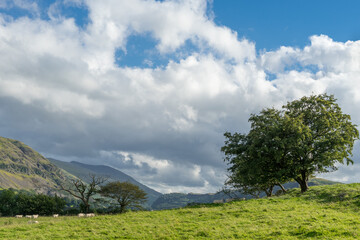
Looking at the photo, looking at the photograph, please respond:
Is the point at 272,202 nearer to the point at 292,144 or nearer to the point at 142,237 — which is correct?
the point at 292,144

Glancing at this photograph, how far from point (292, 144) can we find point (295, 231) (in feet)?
80.2

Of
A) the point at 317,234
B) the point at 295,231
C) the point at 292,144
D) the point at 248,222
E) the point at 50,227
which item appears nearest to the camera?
the point at 317,234

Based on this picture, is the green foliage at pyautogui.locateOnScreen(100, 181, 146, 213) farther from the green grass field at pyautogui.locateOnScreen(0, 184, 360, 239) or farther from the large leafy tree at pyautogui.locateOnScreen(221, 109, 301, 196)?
the green grass field at pyautogui.locateOnScreen(0, 184, 360, 239)

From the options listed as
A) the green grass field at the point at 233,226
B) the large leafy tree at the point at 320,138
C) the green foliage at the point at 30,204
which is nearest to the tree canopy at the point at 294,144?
the large leafy tree at the point at 320,138

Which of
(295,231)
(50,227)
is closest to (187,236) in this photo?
(295,231)

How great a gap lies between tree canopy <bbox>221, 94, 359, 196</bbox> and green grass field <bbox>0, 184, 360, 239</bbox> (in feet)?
38.7

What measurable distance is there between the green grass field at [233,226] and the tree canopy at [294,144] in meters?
11.8

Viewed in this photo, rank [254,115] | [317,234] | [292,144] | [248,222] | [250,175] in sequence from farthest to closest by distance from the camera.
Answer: [254,115] → [250,175] → [292,144] → [248,222] → [317,234]

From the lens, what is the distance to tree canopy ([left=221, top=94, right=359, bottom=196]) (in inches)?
1720

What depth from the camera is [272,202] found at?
3562cm

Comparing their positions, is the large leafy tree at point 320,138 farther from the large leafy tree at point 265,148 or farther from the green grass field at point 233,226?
the green grass field at point 233,226

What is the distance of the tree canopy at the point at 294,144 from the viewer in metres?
43.7

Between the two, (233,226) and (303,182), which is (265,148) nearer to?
Answer: (303,182)

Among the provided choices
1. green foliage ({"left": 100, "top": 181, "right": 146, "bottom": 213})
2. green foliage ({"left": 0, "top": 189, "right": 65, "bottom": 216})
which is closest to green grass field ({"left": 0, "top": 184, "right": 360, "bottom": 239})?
green foliage ({"left": 100, "top": 181, "right": 146, "bottom": 213})
